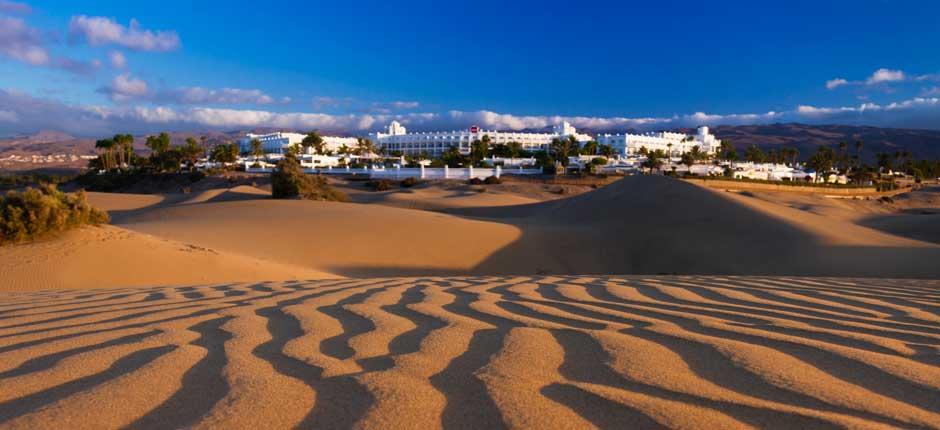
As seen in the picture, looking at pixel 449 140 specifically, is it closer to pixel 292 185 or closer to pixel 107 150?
pixel 107 150

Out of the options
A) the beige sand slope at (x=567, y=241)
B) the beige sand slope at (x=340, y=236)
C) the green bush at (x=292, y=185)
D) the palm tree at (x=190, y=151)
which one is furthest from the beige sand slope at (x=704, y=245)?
the palm tree at (x=190, y=151)

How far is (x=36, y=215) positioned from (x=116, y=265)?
6.68ft

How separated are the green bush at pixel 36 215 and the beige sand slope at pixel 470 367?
6.91 meters

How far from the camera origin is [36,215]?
10648 mm

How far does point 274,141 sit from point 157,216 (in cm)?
10868

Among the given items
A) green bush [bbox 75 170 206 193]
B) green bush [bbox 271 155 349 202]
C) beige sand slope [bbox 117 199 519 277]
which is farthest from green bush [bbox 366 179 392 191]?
beige sand slope [bbox 117 199 519 277]

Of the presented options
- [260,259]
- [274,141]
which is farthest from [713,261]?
[274,141]

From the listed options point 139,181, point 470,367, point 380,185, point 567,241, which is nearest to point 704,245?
point 567,241

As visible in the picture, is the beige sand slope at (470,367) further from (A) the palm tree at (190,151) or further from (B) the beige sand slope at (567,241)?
(A) the palm tree at (190,151)

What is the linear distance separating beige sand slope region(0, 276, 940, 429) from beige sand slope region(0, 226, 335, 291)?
15.6ft

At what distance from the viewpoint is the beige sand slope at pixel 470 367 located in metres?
2.19

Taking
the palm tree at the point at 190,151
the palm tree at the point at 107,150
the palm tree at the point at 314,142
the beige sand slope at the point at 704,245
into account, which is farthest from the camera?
the palm tree at the point at 314,142

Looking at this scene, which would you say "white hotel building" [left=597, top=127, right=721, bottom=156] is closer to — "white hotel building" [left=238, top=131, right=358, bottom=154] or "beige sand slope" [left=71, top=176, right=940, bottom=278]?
"white hotel building" [left=238, top=131, right=358, bottom=154]

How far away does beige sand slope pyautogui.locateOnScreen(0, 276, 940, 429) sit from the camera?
2.19 metres
